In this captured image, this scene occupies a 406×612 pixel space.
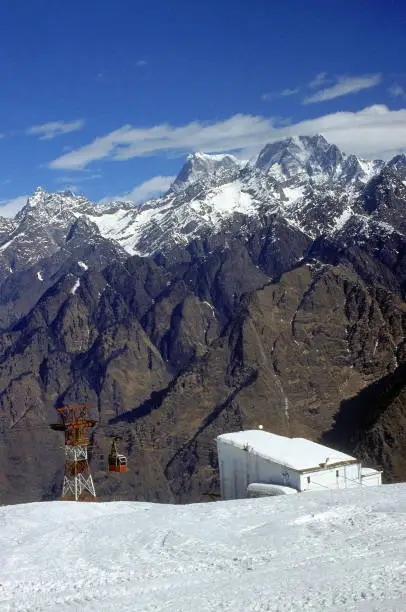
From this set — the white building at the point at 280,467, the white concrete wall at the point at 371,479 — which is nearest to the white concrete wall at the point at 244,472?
the white building at the point at 280,467

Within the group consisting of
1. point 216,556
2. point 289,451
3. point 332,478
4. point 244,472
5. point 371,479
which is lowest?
point 216,556

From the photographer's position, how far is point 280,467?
172 feet

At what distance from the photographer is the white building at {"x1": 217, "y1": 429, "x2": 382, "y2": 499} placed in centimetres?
5100

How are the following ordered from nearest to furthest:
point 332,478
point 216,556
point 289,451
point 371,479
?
point 216,556
point 332,478
point 289,451
point 371,479

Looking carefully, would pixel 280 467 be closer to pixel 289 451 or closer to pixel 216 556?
pixel 289 451

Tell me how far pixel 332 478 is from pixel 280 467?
11.5 feet

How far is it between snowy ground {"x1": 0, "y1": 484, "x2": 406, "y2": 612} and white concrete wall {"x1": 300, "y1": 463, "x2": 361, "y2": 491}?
748 cm

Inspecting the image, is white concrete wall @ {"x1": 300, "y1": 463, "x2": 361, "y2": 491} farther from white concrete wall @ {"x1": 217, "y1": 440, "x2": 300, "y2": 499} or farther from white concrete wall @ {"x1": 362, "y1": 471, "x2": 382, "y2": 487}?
white concrete wall @ {"x1": 362, "y1": 471, "x2": 382, "y2": 487}

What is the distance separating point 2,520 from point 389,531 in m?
20.4

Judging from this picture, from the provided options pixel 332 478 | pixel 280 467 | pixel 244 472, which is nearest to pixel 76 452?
pixel 244 472

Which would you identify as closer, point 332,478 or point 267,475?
point 332,478

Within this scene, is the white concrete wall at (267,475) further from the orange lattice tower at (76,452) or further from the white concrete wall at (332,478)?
the orange lattice tower at (76,452)

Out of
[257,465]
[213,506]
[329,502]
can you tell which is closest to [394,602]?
[329,502]

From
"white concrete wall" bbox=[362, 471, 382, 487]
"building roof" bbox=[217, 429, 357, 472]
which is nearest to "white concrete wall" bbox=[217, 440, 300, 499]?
"building roof" bbox=[217, 429, 357, 472]
